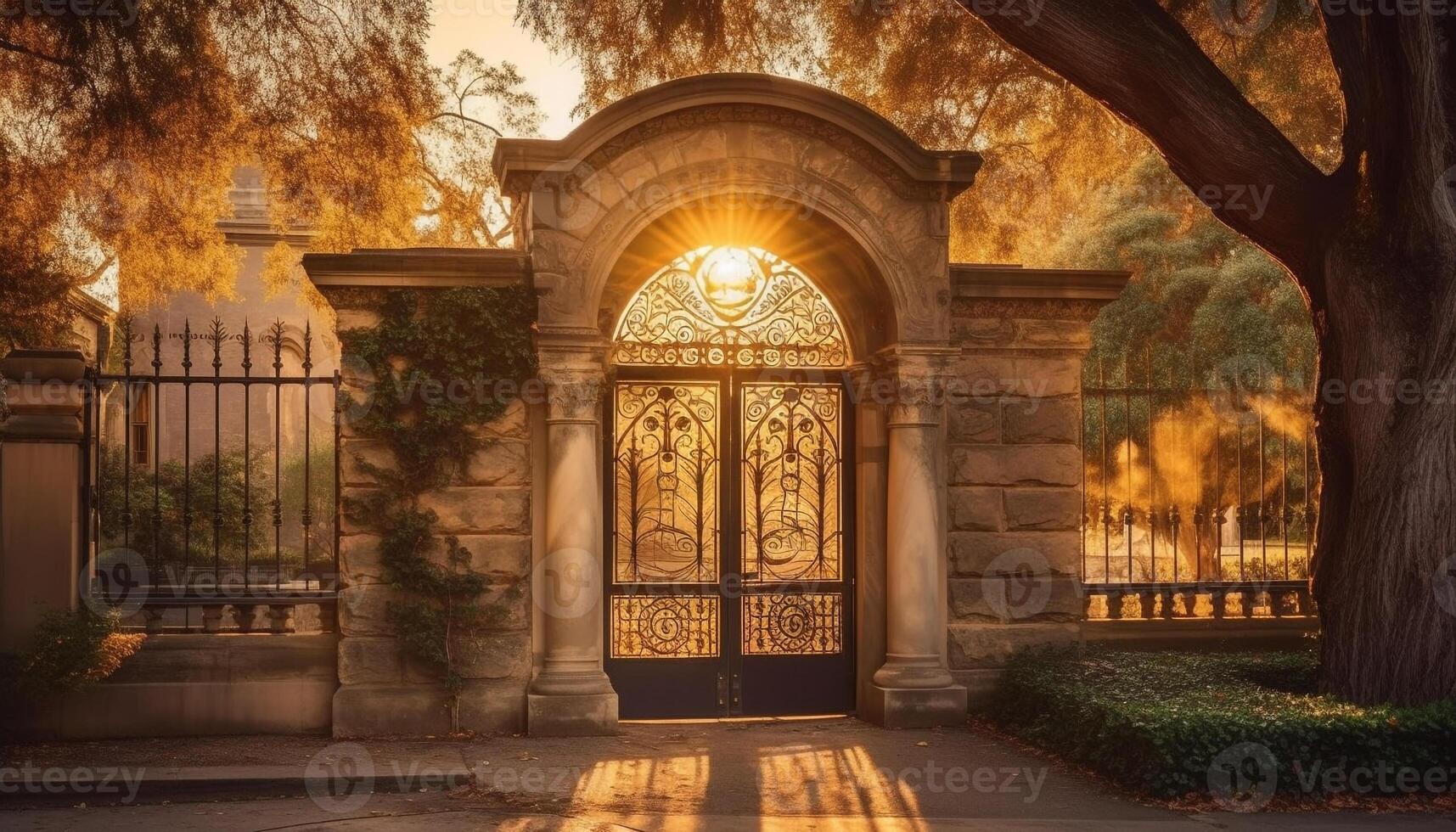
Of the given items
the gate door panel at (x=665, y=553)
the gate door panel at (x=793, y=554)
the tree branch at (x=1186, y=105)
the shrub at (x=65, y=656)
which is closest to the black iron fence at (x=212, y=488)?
the shrub at (x=65, y=656)

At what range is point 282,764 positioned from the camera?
8.66m

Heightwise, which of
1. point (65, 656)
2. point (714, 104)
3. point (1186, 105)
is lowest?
point (65, 656)

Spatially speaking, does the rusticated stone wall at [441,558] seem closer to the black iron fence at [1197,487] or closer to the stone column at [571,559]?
the stone column at [571,559]

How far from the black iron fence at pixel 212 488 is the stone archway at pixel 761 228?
1.78 meters

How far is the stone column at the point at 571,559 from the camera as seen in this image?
32.1 feet

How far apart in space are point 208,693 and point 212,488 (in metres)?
13.3

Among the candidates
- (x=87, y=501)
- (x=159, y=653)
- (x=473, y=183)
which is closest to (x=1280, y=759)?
(x=159, y=653)

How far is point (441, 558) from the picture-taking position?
388 inches

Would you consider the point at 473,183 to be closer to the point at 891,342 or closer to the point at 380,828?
the point at 891,342

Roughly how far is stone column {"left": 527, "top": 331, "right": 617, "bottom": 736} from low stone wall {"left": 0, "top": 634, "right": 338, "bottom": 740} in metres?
1.60

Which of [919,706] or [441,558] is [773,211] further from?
[919,706]

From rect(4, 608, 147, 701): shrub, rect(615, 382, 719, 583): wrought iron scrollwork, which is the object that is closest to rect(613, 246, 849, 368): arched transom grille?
rect(615, 382, 719, 583): wrought iron scrollwork

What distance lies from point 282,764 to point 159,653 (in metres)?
1.73

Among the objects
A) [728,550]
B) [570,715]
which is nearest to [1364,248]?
[728,550]
